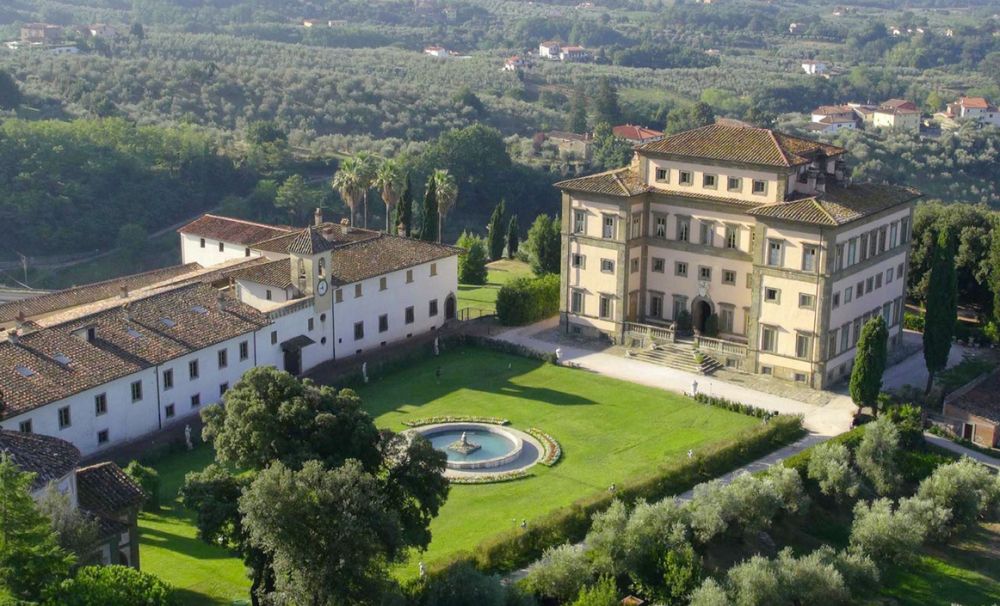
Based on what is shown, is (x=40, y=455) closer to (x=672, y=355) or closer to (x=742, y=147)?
(x=672, y=355)

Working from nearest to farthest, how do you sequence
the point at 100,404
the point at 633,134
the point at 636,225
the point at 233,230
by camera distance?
the point at 100,404, the point at 636,225, the point at 233,230, the point at 633,134

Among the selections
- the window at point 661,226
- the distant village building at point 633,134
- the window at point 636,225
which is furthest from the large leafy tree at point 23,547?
the distant village building at point 633,134

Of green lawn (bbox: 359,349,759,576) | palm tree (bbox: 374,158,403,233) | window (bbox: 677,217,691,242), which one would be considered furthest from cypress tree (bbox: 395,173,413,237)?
window (bbox: 677,217,691,242)

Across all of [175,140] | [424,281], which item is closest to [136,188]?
[175,140]

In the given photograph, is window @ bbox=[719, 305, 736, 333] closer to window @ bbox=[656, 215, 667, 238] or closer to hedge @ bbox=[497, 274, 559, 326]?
window @ bbox=[656, 215, 667, 238]

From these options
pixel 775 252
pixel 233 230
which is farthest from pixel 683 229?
pixel 233 230

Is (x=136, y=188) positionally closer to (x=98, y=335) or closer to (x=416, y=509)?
(x=98, y=335)
